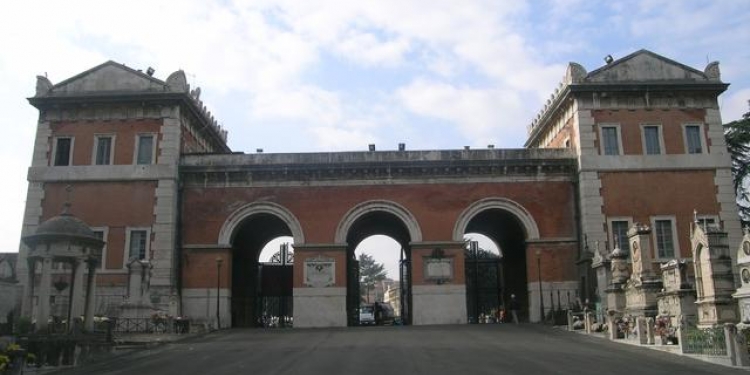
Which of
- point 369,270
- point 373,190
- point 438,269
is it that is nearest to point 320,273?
point 373,190

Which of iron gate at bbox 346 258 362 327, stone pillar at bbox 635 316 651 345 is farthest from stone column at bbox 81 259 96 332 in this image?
stone pillar at bbox 635 316 651 345

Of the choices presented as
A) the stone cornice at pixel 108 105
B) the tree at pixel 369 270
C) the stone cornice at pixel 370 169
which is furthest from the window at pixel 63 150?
the tree at pixel 369 270

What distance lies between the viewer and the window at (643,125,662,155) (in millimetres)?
26766

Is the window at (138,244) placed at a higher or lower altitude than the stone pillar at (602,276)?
higher

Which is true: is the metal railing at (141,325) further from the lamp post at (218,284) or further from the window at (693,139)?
the window at (693,139)

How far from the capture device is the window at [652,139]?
2677 cm

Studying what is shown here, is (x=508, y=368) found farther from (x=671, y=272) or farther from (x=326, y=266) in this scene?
(x=326, y=266)

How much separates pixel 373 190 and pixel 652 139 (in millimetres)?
11658

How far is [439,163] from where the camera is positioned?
27.2 metres

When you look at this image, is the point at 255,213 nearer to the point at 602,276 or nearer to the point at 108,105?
the point at 108,105

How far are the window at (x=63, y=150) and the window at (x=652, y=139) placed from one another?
23647mm

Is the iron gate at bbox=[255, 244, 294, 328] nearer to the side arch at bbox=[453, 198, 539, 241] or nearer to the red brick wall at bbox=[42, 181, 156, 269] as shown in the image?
the red brick wall at bbox=[42, 181, 156, 269]

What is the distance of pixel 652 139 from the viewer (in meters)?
26.9

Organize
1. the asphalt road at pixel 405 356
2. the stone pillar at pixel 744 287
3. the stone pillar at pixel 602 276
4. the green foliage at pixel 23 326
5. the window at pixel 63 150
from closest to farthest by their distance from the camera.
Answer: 1. the asphalt road at pixel 405 356
2. the stone pillar at pixel 744 287
3. the green foliage at pixel 23 326
4. the stone pillar at pixel 602 276
5. the window at pixel 63 150
